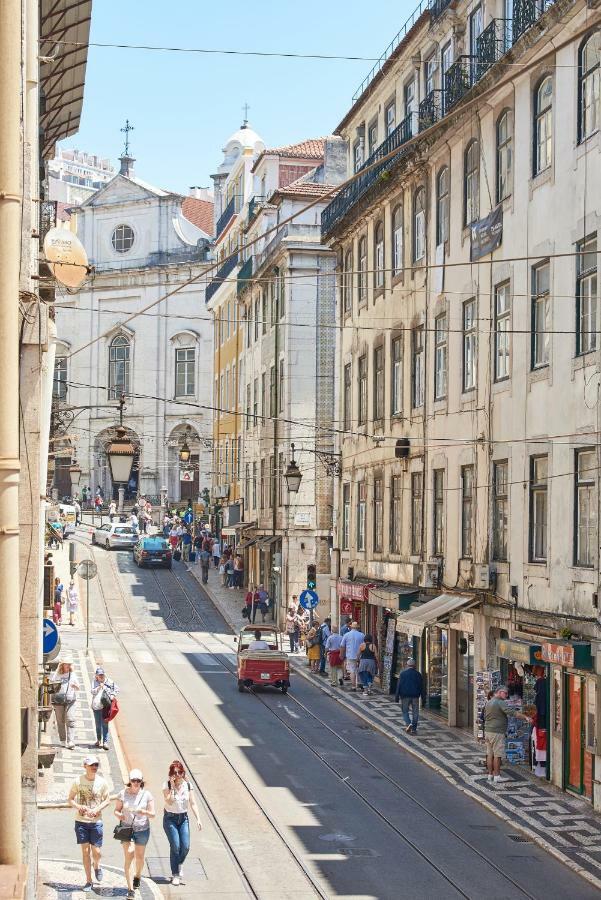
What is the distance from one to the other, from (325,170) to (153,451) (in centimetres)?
3795

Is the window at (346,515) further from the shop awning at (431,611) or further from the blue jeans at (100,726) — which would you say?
the blue jeans at (100,726)

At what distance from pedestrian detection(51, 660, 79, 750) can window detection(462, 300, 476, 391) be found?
31.9 feet

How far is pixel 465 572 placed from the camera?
28891 millimetres

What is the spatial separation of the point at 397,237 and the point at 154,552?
30.8 meters

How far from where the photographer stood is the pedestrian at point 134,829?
50.9 feet

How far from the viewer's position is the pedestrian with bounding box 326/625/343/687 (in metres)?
35.4

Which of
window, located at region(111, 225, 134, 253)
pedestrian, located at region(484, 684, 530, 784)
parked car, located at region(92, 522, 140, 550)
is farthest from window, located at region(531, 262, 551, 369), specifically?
window, located at region(111, 225, 134, 253)

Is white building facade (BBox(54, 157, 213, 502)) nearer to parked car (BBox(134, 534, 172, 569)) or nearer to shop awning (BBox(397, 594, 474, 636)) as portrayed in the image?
parked car (BBox(134, 534, 172, 569))

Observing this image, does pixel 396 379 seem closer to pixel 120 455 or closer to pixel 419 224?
pixel 419 224

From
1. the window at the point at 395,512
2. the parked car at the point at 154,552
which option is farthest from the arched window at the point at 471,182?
the parked car at the point at 154,552

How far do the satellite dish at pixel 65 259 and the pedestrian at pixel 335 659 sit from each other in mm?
21066

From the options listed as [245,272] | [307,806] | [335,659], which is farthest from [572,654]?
→ [245,272]

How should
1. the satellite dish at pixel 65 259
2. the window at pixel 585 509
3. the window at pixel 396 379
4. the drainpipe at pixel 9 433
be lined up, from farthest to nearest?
1. the window at pixel 396 379
2. the window at pixel 585 509
3. the satellite dish at pixel 65 259
4. the drainpipe at pixel 9 433

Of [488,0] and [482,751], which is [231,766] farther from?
[488,0]
